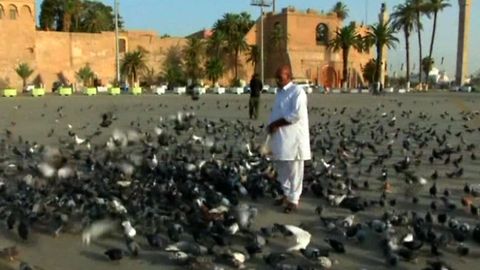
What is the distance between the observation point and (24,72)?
225 feet

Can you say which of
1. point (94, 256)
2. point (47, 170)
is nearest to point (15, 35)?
point (47, 170)

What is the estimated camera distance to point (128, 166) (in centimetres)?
847

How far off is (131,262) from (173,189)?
6.54 ft

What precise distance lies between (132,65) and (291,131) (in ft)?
234

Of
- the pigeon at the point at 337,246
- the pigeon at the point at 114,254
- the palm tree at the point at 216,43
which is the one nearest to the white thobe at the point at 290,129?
the pigeon at the point at 337,246

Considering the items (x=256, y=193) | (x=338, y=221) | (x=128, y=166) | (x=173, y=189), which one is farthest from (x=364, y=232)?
(x=128, y=166)

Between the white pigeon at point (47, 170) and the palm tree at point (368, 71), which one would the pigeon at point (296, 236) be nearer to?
the white pigeon at point (47, 170)

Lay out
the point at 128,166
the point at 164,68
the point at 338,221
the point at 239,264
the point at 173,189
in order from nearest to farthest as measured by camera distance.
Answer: the point at 239,264 < the point at 338,221 < the point at 173,189 < the point at 128,166 < the point at 164,68

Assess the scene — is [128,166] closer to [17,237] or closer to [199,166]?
[199,166]

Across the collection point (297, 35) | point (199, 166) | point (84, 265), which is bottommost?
point (84, 265)

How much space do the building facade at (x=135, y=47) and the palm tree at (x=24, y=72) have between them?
1031mm

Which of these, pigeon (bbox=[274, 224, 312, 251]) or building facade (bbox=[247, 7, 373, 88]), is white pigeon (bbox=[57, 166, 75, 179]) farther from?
building facade (bbox=[247, 7, 373, 88])

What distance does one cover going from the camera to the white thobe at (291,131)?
6.55 m

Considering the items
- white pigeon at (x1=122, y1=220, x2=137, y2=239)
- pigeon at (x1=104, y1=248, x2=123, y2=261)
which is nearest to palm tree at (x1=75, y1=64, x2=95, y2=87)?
white pigeon at (x1=122, y1=220, x2=137, y2=239)
